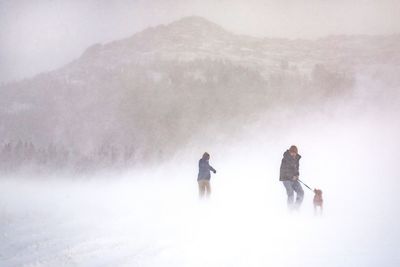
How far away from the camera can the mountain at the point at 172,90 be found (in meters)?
117

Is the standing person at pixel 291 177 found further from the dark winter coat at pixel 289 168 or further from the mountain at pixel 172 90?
the mountain at pixel 172 90

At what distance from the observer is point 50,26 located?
4503 centimetres

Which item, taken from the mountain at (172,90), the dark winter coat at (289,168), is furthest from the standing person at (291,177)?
the mountain at (172,90)

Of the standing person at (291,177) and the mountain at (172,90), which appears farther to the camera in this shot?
the mountain at (172,90)

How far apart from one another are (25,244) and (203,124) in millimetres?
114306

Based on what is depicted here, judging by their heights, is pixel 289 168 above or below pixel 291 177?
above

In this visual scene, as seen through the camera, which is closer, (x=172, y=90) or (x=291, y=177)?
(x=291, y=177)

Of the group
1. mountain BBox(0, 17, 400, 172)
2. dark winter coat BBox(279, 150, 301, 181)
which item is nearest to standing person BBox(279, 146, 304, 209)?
dark winter coat BBox(279, 150, 301, 181)

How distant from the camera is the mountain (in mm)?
116562

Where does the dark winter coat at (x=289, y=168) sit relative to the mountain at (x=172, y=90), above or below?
below

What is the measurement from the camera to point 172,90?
150 metres

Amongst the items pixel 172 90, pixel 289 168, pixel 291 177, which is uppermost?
pixel 172 90

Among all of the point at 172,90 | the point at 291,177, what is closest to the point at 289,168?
the point at 291,177

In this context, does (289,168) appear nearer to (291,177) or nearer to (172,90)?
(291,177)
